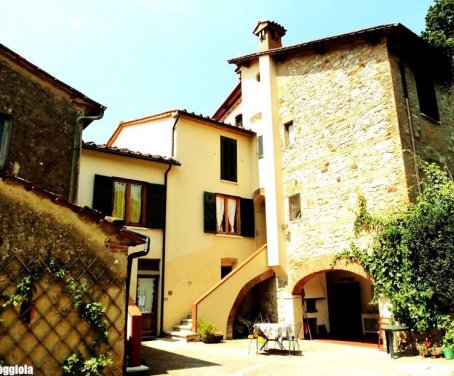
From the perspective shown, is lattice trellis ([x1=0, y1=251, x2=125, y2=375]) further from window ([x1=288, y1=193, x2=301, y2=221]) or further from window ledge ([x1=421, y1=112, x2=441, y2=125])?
window ledge ([x1=421, y1=112, x2=441, y2=125])

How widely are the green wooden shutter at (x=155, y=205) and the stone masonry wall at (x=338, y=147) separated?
464cm

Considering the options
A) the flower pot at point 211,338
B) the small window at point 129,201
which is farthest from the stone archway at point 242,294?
the small window at point 129,201

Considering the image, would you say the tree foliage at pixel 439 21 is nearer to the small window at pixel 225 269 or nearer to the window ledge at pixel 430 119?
the window ledge at pixel 430 119

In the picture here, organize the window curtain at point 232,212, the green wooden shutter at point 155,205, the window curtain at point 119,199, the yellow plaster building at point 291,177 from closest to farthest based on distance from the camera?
1. the yellow plaster building at point 291,177
2. the window curtain at point 119,199
3. the green wooden shutter at point 155,205
4. the window curtain at point 232,212

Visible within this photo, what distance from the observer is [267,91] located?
15.5 meters

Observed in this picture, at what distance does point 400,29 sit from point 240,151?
7.48 meters

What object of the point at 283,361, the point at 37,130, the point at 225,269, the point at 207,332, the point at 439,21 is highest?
the point at 439,21

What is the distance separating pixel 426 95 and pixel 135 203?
11.0 metres

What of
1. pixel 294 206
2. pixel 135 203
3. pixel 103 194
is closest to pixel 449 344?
pixel 294 206

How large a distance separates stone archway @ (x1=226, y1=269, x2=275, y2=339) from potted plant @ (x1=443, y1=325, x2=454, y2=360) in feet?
19.9

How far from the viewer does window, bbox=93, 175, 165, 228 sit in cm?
1288

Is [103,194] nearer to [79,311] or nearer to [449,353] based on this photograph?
[79,311]

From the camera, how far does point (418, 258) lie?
402 inches

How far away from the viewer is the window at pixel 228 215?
1499 centimetres
